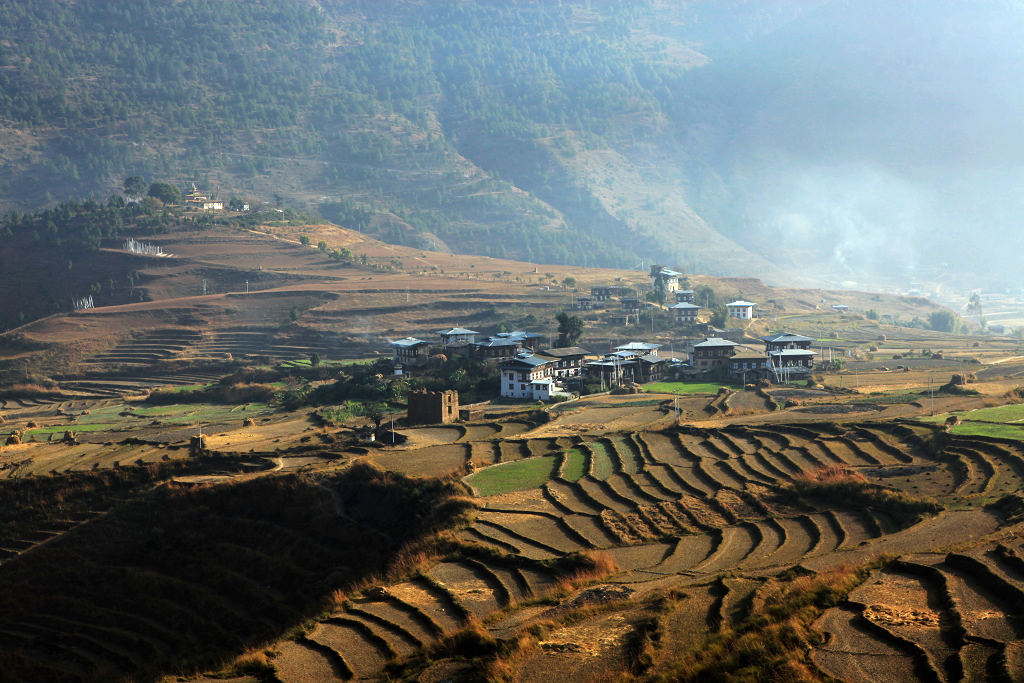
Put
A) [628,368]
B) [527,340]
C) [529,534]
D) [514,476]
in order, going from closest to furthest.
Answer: [529,534] < [514,476] < [628,368] < [527,340]

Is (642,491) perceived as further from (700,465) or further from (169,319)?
(169,319)

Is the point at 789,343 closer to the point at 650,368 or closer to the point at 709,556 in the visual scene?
the point at 650,368

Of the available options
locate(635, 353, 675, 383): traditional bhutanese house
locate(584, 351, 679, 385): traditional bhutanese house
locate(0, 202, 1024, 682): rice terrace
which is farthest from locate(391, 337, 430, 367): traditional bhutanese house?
locate(635, 353, 675, 383): traditional bhutanese house

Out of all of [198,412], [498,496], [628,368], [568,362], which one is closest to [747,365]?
[628,368]

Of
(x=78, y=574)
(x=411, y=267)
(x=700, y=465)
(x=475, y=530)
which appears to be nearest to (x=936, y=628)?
(x=475, y=530)

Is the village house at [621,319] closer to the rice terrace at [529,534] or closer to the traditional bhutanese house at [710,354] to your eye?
the traditional bhutanese house at [710,354]

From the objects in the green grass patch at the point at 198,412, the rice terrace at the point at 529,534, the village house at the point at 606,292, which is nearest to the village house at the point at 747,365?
the rice terrace at the point at 529,534

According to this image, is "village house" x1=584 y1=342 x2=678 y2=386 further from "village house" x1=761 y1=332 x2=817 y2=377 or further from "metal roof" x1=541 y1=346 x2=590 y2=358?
"village house" x1=761 y1=332 x2=817 y2=377

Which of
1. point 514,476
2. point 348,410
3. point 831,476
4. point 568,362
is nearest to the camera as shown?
point 831,476
